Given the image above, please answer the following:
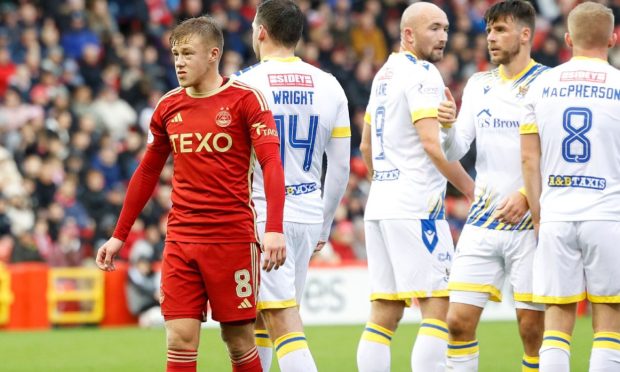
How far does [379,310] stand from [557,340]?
1.39 meters

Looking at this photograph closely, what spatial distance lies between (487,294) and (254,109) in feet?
7.11

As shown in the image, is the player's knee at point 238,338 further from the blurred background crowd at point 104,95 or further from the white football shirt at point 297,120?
the blurred background crowd at point 104,95

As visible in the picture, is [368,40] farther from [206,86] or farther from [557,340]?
[206,86]

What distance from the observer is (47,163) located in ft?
58.0

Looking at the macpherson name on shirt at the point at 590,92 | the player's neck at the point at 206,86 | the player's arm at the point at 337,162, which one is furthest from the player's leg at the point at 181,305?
the macpherson name on shirt at the point at 590,92

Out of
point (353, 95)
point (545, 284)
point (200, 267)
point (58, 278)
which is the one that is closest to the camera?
point (200, 267)

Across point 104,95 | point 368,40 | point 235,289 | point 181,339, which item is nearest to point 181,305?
point 181,339

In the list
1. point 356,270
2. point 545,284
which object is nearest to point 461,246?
point 545,284

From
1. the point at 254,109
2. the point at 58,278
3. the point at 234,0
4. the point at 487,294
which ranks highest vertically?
the point at 234,0

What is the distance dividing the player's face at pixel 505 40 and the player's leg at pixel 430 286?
1141 mm

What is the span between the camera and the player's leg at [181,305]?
679cm

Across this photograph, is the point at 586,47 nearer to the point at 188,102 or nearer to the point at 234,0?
the point at 188,102

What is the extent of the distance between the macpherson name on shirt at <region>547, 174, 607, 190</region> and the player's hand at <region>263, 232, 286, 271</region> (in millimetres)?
1765

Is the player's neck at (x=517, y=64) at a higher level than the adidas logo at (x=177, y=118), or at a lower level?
higher
